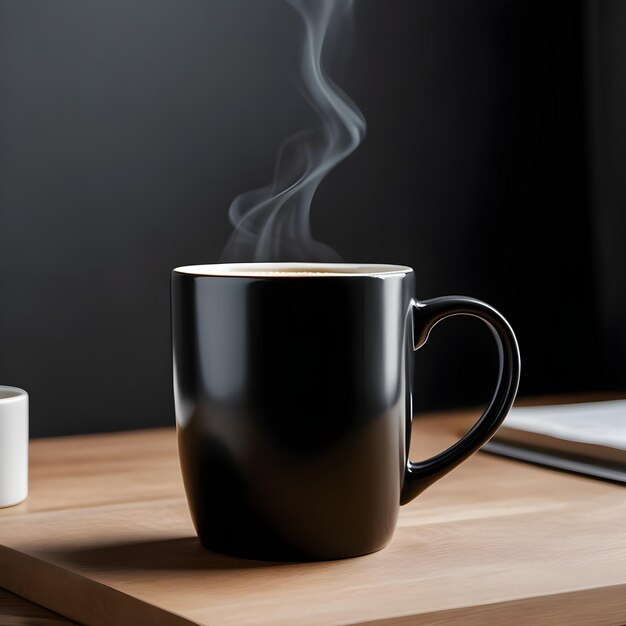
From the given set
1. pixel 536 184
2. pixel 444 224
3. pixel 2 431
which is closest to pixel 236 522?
pixel 2 431

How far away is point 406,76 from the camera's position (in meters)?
1.18

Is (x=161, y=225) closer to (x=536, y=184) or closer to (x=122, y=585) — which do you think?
(x=536, y=184)

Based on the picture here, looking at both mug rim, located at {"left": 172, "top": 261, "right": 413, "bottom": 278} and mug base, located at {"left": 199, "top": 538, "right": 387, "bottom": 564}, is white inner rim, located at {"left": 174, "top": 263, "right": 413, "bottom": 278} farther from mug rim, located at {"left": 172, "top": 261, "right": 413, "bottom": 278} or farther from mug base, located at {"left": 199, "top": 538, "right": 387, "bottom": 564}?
mug base, located at {"left": 199, "top": 538, "right": 387, "bottom": 564}

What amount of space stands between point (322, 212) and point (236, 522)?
0.60 meters

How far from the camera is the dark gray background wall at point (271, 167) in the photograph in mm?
1020

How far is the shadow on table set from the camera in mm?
583

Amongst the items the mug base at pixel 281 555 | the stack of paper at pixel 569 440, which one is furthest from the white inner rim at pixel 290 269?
the stack of paper at pixel 569 440

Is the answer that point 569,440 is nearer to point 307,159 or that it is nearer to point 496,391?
point 496,391

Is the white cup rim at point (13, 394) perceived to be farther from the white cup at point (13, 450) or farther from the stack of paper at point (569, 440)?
the stack of paper at point (569, 440)

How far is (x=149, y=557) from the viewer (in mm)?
604

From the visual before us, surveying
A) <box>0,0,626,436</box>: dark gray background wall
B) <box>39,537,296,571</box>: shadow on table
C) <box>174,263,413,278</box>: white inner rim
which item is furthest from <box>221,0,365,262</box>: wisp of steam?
<box>39,537,296,571</box>: shadow on table

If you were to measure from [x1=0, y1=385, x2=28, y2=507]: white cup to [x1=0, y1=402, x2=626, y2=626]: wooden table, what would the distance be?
13 millimetres

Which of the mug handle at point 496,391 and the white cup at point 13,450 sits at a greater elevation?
the mug handle at point 496,391

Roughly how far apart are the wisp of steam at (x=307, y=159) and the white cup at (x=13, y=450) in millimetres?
364
